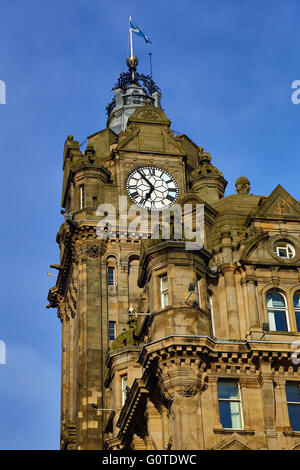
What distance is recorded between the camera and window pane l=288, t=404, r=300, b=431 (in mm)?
55719

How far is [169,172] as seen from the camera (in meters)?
88.2

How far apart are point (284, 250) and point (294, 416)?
10.0m

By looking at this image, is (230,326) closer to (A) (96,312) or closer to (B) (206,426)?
(B) (206,426)

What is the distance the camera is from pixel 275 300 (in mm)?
59562

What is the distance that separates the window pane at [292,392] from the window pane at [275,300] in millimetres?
4755

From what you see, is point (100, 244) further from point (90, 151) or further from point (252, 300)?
point (252, 300)

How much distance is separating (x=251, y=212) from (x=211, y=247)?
3082 mm

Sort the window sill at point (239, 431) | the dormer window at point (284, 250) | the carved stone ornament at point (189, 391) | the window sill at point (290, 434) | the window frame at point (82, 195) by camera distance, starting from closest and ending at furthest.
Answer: the carved stone ornament at point (189, 391) < the window sill at point (239, 431) < the window sill at point (290, 434) < the dormer window at point (284, 250) < the window frame at point (82, 195)

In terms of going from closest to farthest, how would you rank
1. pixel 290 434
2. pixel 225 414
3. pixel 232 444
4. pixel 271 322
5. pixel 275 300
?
1. pixel 232 444
2. pixel 290 434
3. pixel 225 414
4. pixel 271 322
5. pixel 275 300

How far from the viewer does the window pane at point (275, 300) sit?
59375 mm

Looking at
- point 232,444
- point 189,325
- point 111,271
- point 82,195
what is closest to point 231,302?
point 189,325

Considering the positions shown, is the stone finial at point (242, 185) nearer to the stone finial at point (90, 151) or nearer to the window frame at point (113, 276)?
the window frame at point (113, 276)

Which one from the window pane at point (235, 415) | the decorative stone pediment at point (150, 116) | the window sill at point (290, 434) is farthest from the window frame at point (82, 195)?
the window sill at point (290, 434)
